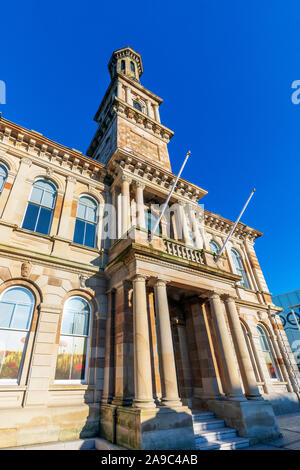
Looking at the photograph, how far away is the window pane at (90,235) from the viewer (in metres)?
11.6

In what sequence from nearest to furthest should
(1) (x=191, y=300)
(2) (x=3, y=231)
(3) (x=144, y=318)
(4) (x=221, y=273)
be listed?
(3) (x=144, y=318), (2) (x=3, y=231), (4) (x=221, y=273), (1) (x=191, y=300)

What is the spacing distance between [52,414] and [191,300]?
6985 millimetres

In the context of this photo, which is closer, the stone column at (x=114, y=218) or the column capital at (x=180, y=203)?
the stone column at (x=114, y=218)

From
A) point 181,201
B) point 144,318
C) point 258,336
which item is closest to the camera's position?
point 144,318

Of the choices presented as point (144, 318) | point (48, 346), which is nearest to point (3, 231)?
point (48, 346)

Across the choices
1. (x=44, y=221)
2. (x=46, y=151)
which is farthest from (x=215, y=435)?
(x=46, y=151)

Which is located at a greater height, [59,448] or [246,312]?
[246,312]

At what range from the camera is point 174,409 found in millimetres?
7168

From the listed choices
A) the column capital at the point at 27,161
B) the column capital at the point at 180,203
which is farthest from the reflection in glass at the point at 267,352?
the column capital at the point at 27,161

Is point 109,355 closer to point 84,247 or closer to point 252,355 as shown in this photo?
point 84,247

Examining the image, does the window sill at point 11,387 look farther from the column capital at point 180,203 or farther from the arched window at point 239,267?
the arched window at point 239,267

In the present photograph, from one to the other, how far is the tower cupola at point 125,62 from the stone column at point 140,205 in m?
16.9

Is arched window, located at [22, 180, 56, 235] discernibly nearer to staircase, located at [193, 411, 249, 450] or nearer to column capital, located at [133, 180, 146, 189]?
column capital, located at [133, 180, 146, 189]

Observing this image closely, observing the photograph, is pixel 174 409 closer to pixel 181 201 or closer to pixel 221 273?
pixel 221 273
